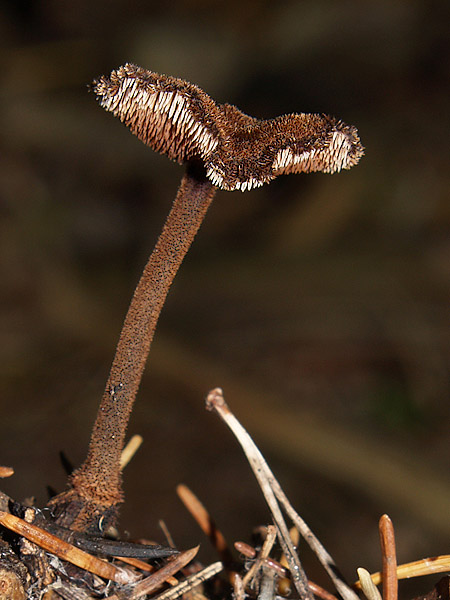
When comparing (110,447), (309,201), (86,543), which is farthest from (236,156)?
(309,201)

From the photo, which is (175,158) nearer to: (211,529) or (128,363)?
(128,363)

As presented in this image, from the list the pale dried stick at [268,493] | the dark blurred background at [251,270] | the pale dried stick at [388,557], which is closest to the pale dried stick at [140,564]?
the pale dried stick at [268,493]

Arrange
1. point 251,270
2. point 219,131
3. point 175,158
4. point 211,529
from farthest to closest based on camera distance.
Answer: point 251,270 < point 211,529 < point 175,158 < point 219,131

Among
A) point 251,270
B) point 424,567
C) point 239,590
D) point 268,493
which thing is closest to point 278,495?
point 268,493

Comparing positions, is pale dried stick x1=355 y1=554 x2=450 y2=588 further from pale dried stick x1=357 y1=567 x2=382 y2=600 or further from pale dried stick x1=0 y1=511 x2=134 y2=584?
pale dried stick x1=0 y1=511 x2=134 y2=584

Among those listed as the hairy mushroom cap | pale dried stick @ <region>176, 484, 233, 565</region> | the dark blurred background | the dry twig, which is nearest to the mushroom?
the hairy mushroom cap

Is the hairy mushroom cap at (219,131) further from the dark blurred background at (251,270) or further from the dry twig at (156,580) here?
the dark blurred background at (251,270)
